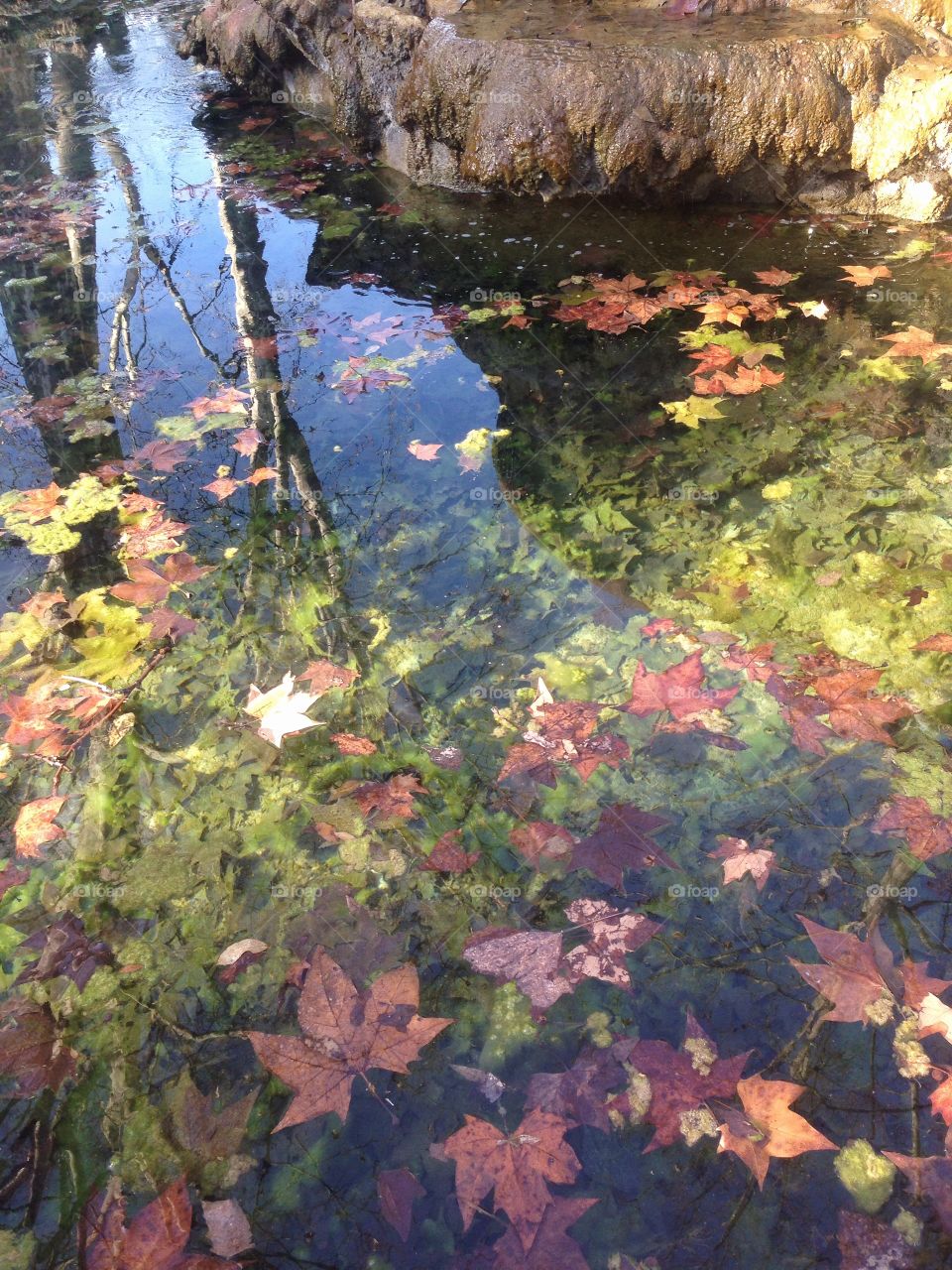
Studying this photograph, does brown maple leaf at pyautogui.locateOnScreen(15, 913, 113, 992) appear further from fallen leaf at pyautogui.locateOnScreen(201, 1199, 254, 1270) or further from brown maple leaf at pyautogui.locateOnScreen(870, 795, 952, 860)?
brown maple leaf at pyautogui.locateOnScreen(870, 795, 952, 860)

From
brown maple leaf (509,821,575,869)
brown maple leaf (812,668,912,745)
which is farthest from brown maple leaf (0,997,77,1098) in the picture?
brown maple leaf (812,668,912,745)

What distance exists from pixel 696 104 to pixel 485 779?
5233mm

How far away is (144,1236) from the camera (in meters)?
1.76

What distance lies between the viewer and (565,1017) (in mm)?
2062

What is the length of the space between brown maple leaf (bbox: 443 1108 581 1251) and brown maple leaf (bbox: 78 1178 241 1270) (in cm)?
49

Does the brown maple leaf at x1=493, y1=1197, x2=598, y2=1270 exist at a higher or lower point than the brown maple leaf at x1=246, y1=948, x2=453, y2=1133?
lower

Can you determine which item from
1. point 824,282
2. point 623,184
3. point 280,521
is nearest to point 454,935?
point 280,521

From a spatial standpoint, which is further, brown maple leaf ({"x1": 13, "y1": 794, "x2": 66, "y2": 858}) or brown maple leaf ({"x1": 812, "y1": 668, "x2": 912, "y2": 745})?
brown maple leaf ({"x1": 812, "y1": 668, "x2": 912, "y2": 745})

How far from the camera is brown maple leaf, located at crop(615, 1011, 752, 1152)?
187cm

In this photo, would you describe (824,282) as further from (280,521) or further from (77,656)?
(77,656)

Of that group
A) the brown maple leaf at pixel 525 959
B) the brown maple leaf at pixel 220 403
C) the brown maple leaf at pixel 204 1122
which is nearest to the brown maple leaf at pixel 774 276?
the brown maple leaf at pixel 220 403

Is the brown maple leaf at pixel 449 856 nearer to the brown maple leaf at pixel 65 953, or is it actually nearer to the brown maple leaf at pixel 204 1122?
the brown maple leaf at pixel 204 1122

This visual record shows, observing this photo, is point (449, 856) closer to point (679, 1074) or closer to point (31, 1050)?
point (679, 1074)

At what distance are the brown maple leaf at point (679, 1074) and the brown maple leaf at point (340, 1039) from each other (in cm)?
47
